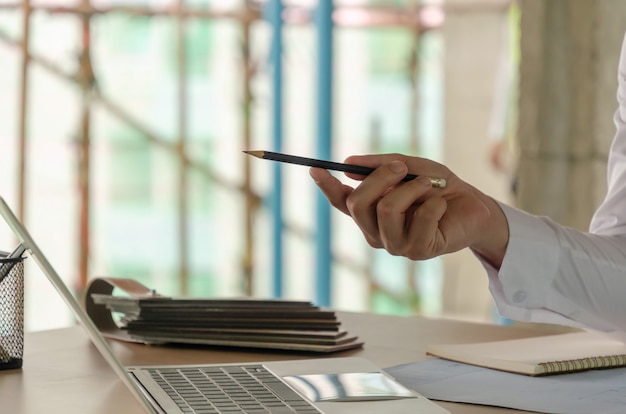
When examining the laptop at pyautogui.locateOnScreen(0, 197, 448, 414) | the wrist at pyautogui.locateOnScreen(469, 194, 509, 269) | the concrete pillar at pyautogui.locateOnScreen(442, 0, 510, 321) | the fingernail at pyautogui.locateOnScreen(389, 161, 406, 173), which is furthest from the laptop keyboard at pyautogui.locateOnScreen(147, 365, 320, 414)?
the concrete pillar at pyautogui.locateOnScreen(442, 0, 510, 321)

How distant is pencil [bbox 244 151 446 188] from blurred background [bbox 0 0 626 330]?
2.17 metres

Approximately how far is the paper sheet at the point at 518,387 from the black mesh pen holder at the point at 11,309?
0.43m

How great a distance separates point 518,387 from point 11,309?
0.57 meters

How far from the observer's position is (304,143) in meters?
5.03

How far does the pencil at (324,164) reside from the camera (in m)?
1.06

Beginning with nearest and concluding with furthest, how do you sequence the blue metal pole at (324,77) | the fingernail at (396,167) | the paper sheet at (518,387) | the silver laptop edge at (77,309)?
the silver laptop edge at (77,309) → the paper sheet at (518,387) → the fingernail at (396,167) → the blue metal pole at (324,77)

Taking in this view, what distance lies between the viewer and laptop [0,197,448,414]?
0.90m

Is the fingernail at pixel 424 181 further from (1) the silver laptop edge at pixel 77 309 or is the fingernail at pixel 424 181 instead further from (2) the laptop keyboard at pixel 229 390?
(1) the silver laptop edge at pixel 77 309

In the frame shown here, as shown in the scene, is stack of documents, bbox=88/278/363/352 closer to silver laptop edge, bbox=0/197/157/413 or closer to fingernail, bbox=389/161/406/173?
fingernail, bbox=389/161/406/173

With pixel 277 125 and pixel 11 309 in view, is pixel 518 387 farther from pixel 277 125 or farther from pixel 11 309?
pixel 277 125

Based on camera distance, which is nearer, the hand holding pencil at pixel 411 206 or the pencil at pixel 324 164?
the pencil at pixel 324 164

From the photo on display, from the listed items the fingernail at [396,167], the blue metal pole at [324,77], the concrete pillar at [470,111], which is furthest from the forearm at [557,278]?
the concrete pillar at [470,111]

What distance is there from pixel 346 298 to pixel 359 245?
278mm

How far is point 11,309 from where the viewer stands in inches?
47.4
